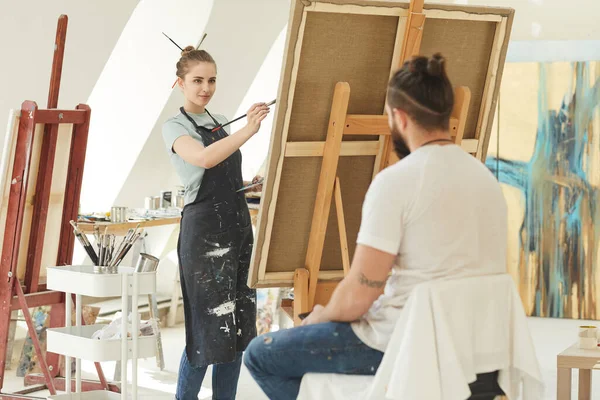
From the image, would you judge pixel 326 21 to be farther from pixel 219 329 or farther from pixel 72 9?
pixel 72 9

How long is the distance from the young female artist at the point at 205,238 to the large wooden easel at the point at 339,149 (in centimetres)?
47

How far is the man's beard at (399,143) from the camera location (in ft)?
7.57

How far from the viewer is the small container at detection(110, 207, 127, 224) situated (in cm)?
468

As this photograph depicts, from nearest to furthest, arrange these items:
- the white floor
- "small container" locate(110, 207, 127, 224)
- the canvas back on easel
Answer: the canvas back on easel
the white floor
"small container" locate(110, 207, 127, 224)

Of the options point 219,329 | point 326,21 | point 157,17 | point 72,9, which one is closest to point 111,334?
point 219,329

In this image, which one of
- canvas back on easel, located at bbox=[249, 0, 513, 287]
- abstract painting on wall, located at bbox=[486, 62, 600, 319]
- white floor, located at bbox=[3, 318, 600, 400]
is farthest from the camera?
abstract painting on wall, located at bbox=[486, 62, 600, 319]

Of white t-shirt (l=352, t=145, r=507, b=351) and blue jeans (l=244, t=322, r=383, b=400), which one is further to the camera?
blue jeans (l=244, t=322, r=383, b=400)

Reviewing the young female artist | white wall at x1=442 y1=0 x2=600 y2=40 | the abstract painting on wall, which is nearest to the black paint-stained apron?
the young female artist

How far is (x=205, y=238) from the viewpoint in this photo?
324cm

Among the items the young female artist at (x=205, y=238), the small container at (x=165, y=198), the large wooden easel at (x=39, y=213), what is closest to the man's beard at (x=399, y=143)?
the young female artist at (x=205, y=238)

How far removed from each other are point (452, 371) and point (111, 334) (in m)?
1.43

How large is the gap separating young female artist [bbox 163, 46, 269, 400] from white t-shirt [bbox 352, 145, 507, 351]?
107cm

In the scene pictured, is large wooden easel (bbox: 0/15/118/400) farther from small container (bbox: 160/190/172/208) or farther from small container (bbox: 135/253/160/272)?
small container (bbox: 160/190/172/208)

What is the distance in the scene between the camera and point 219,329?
3248 millimetres
